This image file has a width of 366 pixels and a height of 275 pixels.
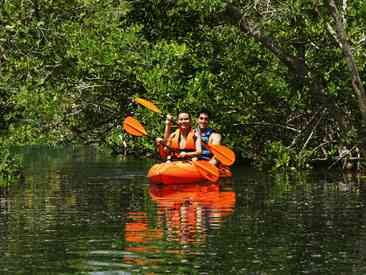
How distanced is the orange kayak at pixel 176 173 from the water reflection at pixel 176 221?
1.85 ft

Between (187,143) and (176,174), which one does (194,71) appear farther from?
(176,174)

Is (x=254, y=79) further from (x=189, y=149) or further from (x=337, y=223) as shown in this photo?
(x=337, y=223)

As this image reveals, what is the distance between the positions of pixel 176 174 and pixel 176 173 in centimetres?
2

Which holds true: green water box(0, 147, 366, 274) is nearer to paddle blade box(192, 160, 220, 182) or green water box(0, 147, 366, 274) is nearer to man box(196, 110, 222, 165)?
paddle blade box(192, 160, 220, 182)

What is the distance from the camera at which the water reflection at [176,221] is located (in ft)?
32.5

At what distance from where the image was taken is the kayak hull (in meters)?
19.0

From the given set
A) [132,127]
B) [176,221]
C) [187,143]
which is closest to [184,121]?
[187,143]

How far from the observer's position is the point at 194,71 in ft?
83.7

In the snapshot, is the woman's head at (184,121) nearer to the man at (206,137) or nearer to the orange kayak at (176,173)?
the man at (206,137)

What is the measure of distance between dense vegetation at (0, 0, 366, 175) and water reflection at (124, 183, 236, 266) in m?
3.44

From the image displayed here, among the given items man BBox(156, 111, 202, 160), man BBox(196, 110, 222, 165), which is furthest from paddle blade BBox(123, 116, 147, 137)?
man BBox(196, 110, 222, 165)

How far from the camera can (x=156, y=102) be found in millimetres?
23953

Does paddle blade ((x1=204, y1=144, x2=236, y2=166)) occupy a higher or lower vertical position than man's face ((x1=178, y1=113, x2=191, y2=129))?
lower

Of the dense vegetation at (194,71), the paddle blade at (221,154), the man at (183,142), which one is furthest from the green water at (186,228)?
the dense vegetation at (194,71)
